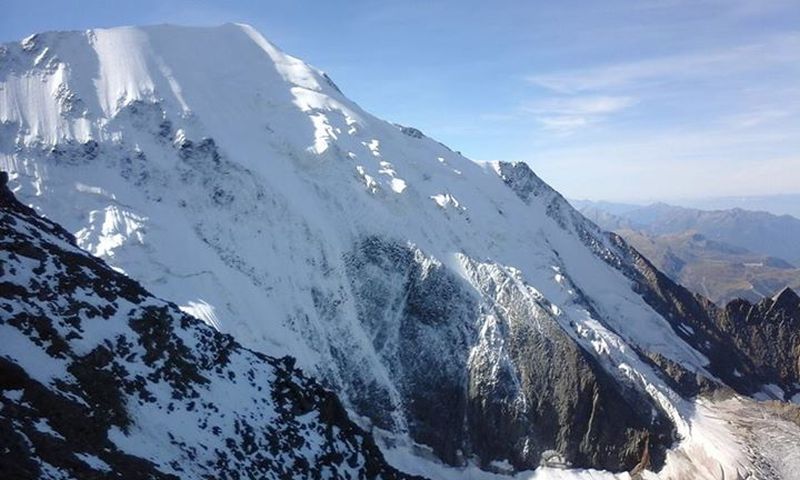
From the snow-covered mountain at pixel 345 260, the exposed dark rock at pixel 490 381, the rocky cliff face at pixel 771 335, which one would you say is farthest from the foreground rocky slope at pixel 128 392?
the rocky cliff face at pixel 771 335

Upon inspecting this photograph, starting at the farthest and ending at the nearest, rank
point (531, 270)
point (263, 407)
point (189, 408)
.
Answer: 1. point (531, 270)
2. point (263, 407)
3. point (189, 408)

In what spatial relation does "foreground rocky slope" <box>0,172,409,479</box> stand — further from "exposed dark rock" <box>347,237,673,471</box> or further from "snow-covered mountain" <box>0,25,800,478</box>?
"exposed dark rock" <box>347,237,673,471</box>

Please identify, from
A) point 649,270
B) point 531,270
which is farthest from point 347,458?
point 649,270

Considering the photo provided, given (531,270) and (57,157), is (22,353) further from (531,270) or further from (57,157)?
(531,270)

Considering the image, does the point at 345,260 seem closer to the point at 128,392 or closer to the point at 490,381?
the point at 490,381

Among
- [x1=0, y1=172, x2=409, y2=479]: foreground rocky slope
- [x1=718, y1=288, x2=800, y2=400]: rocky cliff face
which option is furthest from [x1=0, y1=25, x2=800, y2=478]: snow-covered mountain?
[x1=0, y1=172, x2=409, y2=479]: foreground rocky slope
